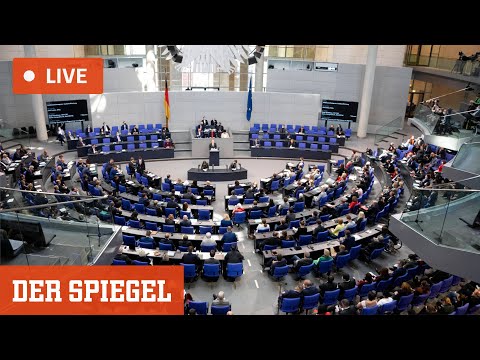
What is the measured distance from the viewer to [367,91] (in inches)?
973

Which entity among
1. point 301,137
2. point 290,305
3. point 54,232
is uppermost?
point 54,232

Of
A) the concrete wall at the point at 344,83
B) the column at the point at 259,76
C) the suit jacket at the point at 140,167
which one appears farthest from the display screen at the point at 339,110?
the suit jacket at the point at 140,167

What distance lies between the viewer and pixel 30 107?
24.2m

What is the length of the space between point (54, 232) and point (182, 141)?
15813 millimetres

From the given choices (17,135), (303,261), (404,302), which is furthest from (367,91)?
(17,135)

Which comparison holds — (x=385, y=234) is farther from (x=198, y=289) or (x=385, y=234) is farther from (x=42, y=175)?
(x=42, y=175)

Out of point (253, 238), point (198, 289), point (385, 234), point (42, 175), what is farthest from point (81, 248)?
point (42, 175)

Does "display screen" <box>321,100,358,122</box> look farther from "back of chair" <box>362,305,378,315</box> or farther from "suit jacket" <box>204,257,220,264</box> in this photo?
"back of chair" <box>362,305,378,315</box>

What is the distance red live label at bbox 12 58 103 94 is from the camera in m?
22.1

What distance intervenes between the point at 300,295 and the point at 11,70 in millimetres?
21097

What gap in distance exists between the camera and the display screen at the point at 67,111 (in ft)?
73.0

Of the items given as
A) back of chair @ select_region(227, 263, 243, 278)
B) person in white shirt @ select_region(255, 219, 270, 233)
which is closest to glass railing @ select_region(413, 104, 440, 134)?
person in white shirt @ select_region(255, 219, 270, 233)

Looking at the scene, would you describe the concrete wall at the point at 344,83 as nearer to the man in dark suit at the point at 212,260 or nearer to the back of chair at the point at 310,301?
the man in dark suit at the point at 212,260

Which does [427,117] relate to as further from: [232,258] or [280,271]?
[232,258]
